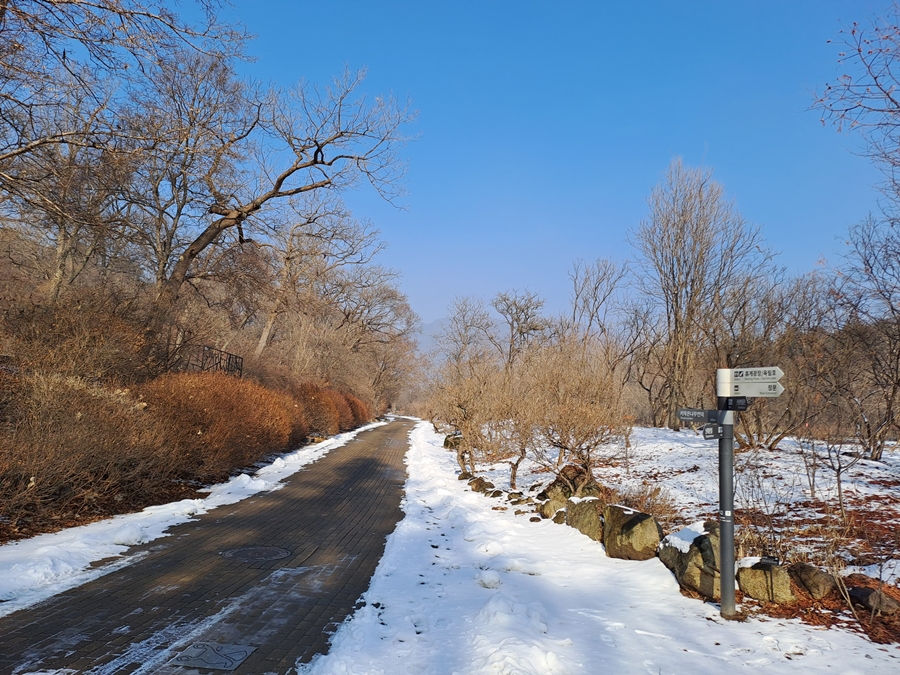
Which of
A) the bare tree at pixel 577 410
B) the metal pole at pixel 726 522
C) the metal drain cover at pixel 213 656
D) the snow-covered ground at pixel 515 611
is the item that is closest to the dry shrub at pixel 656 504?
the snow-covered ground at pixel 515 611

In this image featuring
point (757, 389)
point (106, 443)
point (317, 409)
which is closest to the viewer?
point (757, 389)

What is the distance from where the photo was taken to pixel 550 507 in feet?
34.0

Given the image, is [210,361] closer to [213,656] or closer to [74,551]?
[74,551]

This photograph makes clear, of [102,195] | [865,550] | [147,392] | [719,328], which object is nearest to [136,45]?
[102,195]

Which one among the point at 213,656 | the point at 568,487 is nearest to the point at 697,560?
the point at 213,656

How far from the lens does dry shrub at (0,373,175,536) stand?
695cm

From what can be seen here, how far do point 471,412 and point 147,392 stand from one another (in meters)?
9.34

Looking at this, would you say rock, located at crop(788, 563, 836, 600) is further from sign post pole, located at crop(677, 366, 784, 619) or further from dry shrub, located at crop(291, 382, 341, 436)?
dry shrub, located at crop(291, 382, 341, 436)

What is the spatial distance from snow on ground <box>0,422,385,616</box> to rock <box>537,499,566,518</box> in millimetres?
6317

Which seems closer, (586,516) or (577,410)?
(586,516)

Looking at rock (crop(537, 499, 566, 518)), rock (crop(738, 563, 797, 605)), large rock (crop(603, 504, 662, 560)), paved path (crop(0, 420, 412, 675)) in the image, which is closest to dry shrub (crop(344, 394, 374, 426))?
rock (crop(537, 499, 566, 518))

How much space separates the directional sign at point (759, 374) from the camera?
5188 millimetres

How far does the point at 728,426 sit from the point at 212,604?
549cm

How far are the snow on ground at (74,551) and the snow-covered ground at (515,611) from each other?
0.06ft
